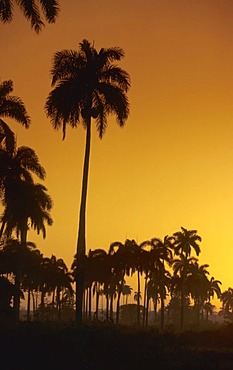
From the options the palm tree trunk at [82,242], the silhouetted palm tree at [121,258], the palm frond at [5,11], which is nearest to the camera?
the palm frond at [5,11]

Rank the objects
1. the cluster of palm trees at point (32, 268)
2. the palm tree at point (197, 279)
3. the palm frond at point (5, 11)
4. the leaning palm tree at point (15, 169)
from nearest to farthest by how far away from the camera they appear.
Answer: the palm frond at point (5, 11)
the leaning palm tree at point (15, 169)
the cluster of palm trees at point (32, 268)
the palm tree at point (197, 279)

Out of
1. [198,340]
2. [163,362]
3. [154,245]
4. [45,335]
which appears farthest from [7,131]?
[154,245]

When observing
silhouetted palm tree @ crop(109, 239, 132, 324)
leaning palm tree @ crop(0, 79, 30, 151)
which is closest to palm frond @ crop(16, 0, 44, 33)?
leaning palm tree @ crop(0, 79, 30, 151)

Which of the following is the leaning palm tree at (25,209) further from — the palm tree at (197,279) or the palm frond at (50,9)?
the palm tree at (197,279)

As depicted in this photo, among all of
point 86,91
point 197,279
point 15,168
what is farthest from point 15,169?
point 197,279

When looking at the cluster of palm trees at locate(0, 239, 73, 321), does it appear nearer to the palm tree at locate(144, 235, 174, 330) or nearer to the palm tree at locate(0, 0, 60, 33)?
the palm tree at locate(144, 235, 174, 330)

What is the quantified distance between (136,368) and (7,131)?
20660 millimetres

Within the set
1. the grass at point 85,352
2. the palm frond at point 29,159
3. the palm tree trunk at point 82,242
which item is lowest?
the grass at point 85,352

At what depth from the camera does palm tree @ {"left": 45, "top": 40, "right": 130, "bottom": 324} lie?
41.0 metres

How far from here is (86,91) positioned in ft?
135

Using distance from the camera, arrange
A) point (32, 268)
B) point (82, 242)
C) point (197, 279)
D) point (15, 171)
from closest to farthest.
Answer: point (82, 242), point (15, 171), point (32, 268), point (197, 279)

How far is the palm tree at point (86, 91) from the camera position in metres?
41.0

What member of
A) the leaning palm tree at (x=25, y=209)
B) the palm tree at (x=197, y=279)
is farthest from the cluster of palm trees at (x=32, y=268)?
the palm tree at (x=197, y=279)

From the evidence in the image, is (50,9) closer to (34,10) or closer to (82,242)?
(34,10)
